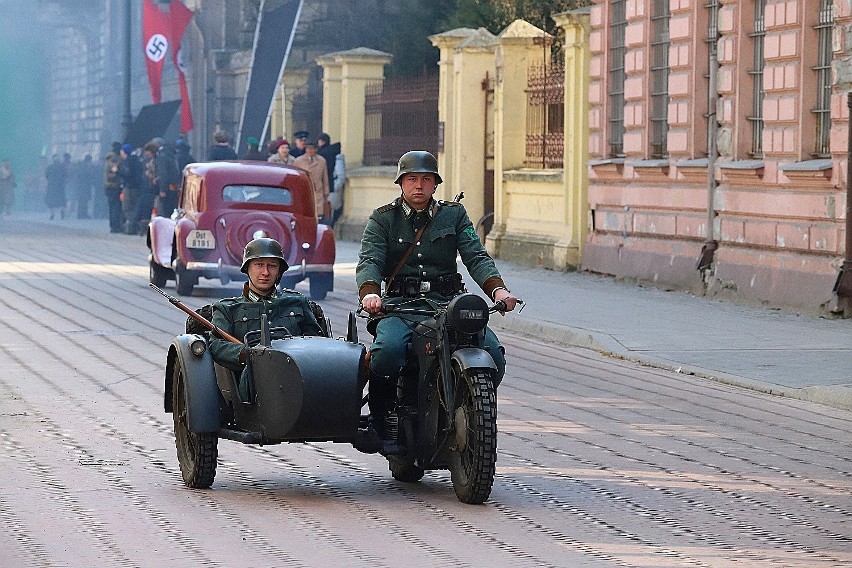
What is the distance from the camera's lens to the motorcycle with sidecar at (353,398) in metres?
8.42

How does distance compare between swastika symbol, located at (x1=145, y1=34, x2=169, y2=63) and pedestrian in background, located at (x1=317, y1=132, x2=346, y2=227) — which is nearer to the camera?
pedestrian in background, located at (x1=317, y1=132, x2=346, y2=227)

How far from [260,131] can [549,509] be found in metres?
28.1

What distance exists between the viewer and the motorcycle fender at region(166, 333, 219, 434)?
882cm

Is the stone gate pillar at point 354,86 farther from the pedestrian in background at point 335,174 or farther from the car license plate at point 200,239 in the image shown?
the car license plate at point 200,239

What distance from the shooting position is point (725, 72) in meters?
21.5

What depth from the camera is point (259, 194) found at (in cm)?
2202

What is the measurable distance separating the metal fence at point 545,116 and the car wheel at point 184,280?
6.89 meters

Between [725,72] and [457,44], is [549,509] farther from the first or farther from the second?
[457,44]

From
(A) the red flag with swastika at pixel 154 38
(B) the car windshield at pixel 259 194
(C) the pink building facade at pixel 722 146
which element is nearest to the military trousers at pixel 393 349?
(C) the pink building facade at pixel 722 146

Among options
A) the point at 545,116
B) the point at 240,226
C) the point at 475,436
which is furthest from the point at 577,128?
the point at 475,436

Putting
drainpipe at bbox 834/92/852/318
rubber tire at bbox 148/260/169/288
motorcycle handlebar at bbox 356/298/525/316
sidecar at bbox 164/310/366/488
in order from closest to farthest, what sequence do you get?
sidecar at bbox 164/310/366/488 → motorcycle handlebar at bbox 356/298/525/316 → drainpipe at bbox 834/92/852/318 → rubber tire at bbox 148/260/169/288

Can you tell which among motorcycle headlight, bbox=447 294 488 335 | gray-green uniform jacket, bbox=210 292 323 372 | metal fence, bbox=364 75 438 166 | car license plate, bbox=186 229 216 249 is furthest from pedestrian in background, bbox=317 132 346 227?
motorcycle headlight, bbox=447 294 488 335

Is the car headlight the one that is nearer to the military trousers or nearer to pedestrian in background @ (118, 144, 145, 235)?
the military trousers

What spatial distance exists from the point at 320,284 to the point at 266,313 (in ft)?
42.2
